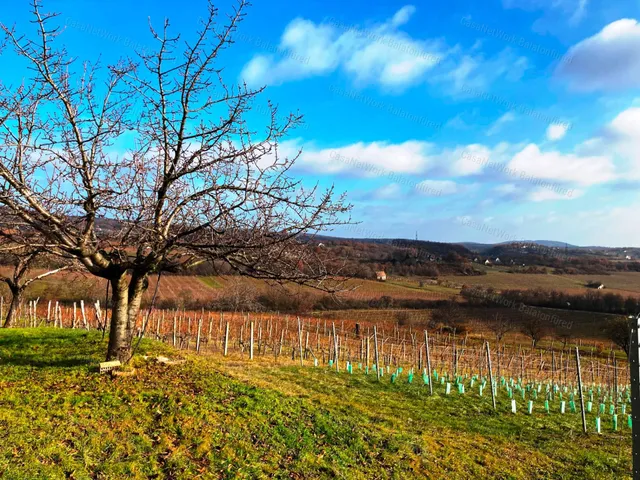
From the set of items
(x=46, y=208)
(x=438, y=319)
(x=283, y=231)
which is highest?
(x=46, y=208)

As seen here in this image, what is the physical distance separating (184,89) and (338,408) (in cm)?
627

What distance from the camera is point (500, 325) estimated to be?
135ft

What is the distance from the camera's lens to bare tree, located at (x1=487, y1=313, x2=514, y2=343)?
40.2 meters

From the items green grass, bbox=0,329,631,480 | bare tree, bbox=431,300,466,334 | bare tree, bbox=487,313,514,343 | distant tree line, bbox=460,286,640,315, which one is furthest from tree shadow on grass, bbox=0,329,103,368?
distant tree line, bbox=460,286,640,315

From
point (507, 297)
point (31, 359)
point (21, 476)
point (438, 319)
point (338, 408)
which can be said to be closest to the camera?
point (21, 476)

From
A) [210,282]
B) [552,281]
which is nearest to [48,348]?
[210,282]

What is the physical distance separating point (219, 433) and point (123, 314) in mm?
2804

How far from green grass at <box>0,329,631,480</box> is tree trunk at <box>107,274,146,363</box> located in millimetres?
426

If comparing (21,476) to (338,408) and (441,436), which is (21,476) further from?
(441,436)

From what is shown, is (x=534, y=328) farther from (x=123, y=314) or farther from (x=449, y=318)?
(x=123, y=314)

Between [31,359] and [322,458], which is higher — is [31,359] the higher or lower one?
the higher one

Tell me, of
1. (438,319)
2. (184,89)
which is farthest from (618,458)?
(438,319)

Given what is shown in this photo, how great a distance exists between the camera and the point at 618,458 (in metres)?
8.35

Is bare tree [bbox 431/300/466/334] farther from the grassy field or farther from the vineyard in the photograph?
the grassy field
